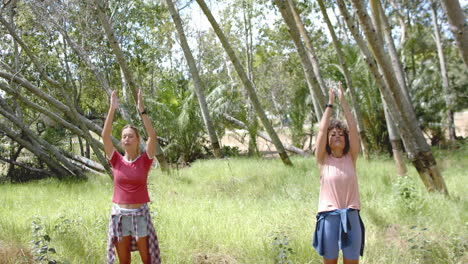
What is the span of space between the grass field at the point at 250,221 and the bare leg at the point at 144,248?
80 centimetres

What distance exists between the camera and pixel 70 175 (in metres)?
10.9

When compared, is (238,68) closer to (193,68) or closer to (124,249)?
(193,68)

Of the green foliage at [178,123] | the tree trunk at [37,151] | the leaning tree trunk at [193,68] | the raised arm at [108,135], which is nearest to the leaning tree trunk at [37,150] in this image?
the tree trunk at [37,151]

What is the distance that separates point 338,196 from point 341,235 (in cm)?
31

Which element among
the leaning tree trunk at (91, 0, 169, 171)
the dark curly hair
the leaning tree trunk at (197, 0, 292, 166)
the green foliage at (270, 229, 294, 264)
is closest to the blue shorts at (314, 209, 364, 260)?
the dark curly hair

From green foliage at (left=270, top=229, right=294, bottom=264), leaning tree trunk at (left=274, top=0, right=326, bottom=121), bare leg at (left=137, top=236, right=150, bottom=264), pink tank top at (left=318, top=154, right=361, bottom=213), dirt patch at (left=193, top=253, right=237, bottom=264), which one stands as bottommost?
dirt patch at (left=193, top=253, right=237, bottom=264)

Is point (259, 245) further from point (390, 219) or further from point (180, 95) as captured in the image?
point (180, 95)

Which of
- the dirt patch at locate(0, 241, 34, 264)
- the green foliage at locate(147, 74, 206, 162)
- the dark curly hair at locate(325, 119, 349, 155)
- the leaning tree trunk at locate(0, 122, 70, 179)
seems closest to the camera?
the dark curly hair at locate(325, 119, 349, 155)

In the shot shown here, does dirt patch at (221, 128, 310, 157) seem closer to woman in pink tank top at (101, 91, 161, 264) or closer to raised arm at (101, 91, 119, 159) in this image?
raised arm at (101, 91, 119, 159)

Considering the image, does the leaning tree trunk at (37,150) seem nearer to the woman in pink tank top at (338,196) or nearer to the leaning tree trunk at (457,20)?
the woman in pink tank top at (338,196)

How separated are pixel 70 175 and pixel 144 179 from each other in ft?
26.3

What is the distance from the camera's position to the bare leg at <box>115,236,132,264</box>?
364 centimetres

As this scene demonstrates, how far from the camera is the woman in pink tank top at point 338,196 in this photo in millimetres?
3299

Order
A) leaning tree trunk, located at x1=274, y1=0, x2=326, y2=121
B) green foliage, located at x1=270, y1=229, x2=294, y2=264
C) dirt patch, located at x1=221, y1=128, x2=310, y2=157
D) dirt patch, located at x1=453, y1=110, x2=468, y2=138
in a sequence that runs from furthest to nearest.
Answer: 1. dirt patch, located at x1=453, y1=110, x2=468, y2=138
2. dirt patch, located at x1=221, y1=128, x2=310, y2=157
3. leaning tree trunk, located at x1=274, y1=0, x2=326, y2=121
4. green foliage, located at x1=270, y1=229, x2=294, y2=264
